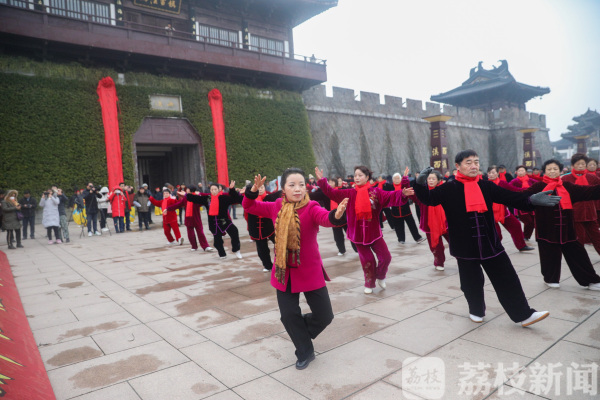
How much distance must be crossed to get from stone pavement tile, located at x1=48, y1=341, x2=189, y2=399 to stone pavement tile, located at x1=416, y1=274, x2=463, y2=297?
2897 millimetres

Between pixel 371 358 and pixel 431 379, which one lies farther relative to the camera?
pixel 371 358

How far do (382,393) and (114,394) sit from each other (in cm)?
172

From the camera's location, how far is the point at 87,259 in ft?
24.9

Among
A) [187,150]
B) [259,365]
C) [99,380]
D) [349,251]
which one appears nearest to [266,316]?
[259,365]

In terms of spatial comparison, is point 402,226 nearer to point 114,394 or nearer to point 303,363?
point 303,363

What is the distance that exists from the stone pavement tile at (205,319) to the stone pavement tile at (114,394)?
1065 mm

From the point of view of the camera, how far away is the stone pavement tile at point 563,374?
2.21 m

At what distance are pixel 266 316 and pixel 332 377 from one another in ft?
4.59

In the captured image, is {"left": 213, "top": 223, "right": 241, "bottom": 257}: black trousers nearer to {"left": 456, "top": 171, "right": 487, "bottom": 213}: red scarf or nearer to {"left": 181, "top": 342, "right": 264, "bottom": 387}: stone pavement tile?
{"left": 181, "top": 342, "right": 264, "bottom": 387}: stone pavement tile

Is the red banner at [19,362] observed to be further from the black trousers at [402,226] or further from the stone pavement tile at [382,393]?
the black trousers at [402,226]

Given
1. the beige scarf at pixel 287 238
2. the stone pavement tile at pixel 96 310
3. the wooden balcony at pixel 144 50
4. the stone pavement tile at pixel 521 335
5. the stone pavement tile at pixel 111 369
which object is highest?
the wooden balcony at pixel 144 50

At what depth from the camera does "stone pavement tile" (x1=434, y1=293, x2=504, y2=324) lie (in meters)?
3.56

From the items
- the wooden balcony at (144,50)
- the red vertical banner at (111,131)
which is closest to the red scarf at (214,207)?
the red vertical banner at (111,131)

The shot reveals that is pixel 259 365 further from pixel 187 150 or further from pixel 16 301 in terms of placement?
pixel 187 150
